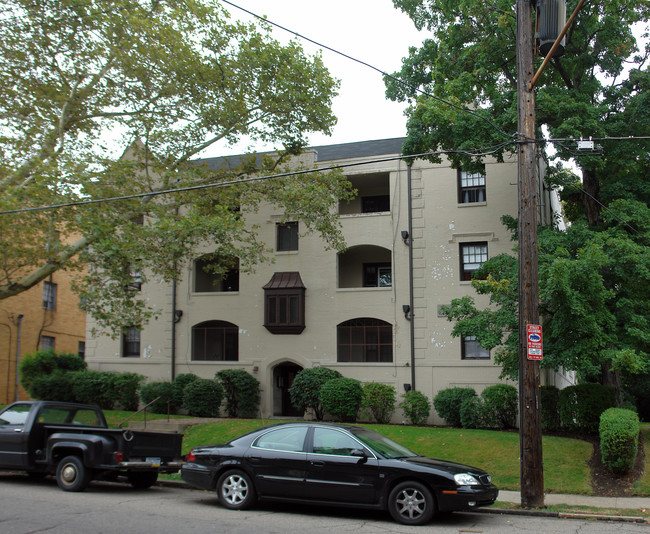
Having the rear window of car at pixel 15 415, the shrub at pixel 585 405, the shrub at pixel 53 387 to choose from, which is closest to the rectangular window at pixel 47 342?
the shrub at pixel 53 387

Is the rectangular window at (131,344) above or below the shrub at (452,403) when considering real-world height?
above

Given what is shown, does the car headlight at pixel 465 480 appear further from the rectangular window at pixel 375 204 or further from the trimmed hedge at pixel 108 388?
the trimmed hedge at pixel 108 388

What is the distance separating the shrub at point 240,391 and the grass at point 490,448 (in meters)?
2.49

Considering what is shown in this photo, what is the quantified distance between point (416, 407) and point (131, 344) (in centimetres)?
1250

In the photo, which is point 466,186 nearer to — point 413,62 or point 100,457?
point 413,62

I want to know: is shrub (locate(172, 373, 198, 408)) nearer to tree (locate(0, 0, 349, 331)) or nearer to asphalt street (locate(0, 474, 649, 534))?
tree (locate(0, 0, 349, 331))

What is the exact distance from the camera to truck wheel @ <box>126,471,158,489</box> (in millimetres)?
11852

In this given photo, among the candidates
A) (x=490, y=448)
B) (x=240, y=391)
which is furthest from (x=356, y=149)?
(x=490, y=448)

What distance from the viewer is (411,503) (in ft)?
29.6

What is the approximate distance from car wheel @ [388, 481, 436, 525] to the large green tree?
6884 millimetres

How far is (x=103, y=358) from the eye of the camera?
26.3 meters

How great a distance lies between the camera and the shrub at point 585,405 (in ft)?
56.6

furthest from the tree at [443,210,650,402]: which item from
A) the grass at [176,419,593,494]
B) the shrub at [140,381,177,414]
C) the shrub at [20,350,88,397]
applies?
the shrub at [20,350,88,397]

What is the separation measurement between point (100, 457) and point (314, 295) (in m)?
13.8
